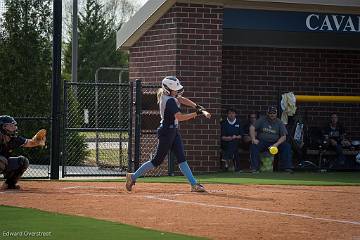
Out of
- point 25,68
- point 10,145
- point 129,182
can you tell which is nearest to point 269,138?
point 129,182

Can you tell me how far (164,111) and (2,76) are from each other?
32.8ft

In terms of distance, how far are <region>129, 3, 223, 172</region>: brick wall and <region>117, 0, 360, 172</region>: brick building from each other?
0.9 inches

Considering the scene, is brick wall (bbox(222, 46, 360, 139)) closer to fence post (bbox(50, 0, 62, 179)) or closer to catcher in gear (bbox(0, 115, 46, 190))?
fence post (bbox(50, 0, 62, 179))

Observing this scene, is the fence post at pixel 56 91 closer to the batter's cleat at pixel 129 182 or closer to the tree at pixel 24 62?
the batter's cleat at pixel 129 182

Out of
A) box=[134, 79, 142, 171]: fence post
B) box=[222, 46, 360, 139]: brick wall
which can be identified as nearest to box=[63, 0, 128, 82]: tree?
box=[222, 46, 360, 139]: brick wall

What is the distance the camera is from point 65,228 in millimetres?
10062

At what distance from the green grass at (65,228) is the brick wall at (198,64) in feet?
29.9

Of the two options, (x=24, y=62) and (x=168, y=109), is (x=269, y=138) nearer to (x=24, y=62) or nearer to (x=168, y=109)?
(x=168, y=109)

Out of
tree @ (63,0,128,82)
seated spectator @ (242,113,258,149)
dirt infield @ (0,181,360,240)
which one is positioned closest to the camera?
dirt infield @ (0,181,360,240)

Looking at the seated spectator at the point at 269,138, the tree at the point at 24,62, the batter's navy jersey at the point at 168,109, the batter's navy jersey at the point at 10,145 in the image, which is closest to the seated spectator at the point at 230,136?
the seated spectator at the point at 269,138

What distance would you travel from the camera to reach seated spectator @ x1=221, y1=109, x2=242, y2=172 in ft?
68.0

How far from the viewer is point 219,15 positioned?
20.4 meters

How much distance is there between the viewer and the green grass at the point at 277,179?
17.6 meters

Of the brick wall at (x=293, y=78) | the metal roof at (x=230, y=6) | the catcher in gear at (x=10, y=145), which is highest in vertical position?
the metal roof at (x=230, y=6)
